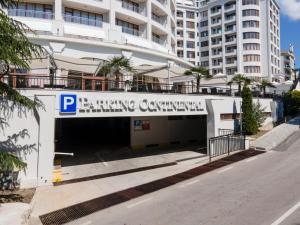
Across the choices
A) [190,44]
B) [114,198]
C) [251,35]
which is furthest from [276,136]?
[190,44]

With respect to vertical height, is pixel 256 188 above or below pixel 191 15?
below

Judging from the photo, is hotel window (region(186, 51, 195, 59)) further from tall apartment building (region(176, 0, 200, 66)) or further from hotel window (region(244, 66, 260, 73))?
hotel window (region(244, 66, 260, 73))

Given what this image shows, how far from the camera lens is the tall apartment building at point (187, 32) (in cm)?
7856

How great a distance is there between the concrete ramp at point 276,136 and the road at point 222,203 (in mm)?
6567

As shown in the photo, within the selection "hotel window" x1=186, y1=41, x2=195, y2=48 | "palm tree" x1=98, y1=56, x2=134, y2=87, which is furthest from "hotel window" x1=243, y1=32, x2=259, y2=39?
"palm tree" x1=98, y1=56, x2=134, y2=87

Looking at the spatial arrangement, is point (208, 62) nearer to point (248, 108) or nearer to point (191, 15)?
point (191, 15)

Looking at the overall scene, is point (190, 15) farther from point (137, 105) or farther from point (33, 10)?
point (137, 105)

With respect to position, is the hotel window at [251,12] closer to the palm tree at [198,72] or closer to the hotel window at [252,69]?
the hotel window at [252,69]

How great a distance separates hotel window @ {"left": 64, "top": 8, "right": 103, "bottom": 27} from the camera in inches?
1195

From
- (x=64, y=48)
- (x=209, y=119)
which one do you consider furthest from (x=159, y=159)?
(x=64, y=48)

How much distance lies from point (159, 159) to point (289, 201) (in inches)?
454

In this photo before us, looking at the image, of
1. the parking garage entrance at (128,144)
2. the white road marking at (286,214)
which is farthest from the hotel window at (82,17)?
the white road marking at (286,214)

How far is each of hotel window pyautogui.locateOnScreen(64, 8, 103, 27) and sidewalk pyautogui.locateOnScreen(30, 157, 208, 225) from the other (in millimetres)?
20141

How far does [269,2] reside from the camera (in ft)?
226
